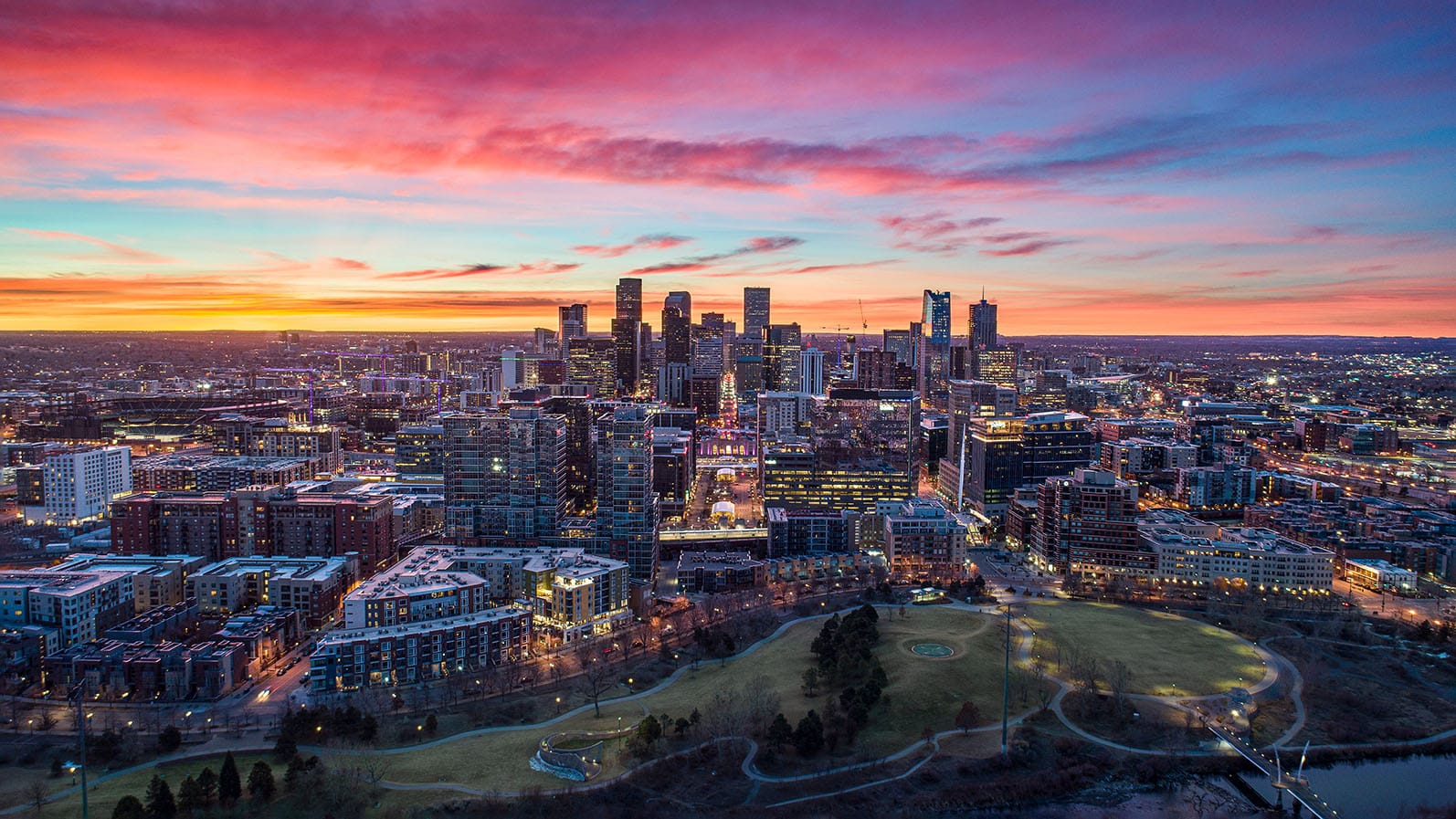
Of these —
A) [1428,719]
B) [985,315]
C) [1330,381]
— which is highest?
[985,315]

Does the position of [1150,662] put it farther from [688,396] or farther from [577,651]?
[688,396]

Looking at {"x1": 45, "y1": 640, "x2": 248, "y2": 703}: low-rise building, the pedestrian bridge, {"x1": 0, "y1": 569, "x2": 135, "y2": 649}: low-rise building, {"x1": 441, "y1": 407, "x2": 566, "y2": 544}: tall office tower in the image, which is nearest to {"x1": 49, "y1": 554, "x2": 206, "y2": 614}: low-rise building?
{"x1": 0, "y1": 569, "x2": 135, "y2": 649}: low-rise building

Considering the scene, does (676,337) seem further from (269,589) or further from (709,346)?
(269,589)

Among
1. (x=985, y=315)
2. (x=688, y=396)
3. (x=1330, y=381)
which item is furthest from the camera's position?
(x=985, y=315)

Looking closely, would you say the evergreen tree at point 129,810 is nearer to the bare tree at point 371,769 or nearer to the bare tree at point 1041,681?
the bare tree at point 371,769

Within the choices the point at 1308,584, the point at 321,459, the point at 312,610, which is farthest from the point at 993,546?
the point at 321,459

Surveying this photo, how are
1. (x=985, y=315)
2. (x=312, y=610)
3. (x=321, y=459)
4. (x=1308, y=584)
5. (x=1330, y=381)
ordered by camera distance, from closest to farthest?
1. (x=312, y=610)
2. (x=1308, y=584)
3. (x=321, y=459)
4. (x=1330, y=381)
5. (x=985, y=315)

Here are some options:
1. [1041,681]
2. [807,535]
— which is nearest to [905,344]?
[807,535]
